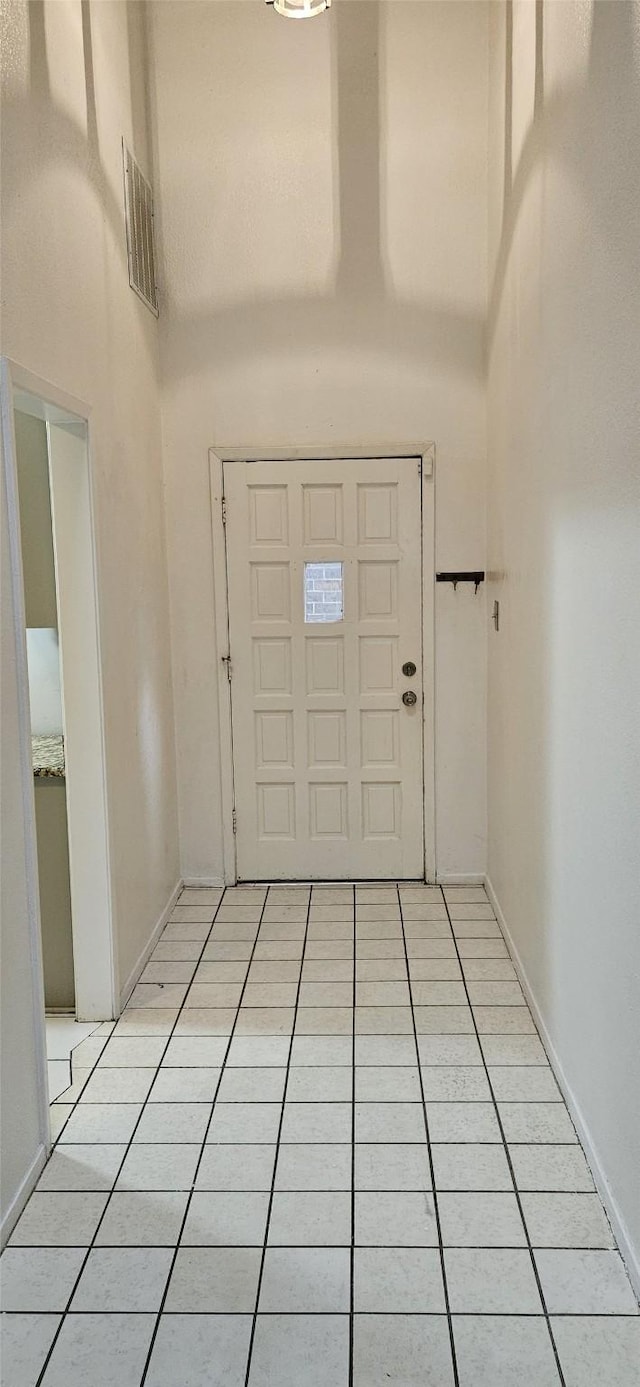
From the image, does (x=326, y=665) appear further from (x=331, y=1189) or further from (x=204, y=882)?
(x=331, y=1189)

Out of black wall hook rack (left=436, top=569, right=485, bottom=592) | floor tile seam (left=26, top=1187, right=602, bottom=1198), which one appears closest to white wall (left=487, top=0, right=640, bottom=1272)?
floor tile seam (left=26, top=1187, right=602, bottom=1198)

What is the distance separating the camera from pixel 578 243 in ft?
8.22

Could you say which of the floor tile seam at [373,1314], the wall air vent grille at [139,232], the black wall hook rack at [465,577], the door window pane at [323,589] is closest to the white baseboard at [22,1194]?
the floor tile seam at [373,1314]

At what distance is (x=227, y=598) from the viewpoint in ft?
14.9

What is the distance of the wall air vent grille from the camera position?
3801mm

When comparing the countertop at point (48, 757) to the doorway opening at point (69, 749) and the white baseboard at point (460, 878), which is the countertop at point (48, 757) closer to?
the doorway opening at point (69, 749)

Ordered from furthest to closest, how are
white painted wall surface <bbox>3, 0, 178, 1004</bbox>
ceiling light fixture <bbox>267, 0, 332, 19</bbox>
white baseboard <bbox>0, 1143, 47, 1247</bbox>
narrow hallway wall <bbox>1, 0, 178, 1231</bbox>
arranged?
ceiling light fixture <bbox>267, 0, 332, 19</bbox>
white painted wall surface <bbox>3, 0, 178, 1004</bbox>
narrow hallway wall <bbox>1, 0, 178, 1231</bbox>
white baseboard <bbox>0, 1143, 47, 1247</bbox>

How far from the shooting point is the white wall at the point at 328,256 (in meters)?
4.18

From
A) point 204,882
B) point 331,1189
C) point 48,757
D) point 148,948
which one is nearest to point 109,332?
point 48,757

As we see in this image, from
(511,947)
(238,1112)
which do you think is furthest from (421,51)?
(238,1112)

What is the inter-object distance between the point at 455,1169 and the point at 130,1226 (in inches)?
31.9

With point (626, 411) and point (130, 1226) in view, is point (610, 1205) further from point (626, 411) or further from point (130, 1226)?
point (626, 411)

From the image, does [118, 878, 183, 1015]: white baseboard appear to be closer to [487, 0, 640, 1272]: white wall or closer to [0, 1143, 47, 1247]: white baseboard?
[0, 1143, 47, 1247]: white baseboard

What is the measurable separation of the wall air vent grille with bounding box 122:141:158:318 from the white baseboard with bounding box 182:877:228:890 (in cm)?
264
